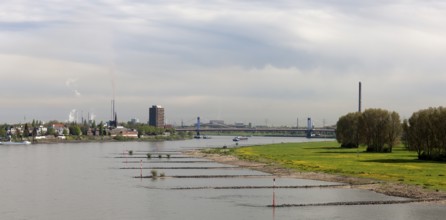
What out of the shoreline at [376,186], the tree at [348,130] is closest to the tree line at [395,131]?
the tree at [348,130]

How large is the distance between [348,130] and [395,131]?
30.7m

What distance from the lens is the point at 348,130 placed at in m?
156

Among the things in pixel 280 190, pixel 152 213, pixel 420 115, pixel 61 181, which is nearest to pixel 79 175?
pixel 61 181

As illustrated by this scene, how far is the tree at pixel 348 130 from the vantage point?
153 m

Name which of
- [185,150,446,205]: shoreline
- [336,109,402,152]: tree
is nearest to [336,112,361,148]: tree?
[336,109,402,152]: tree

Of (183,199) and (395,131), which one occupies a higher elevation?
(395,131)

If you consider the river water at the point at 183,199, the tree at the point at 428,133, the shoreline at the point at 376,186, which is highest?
the tree at the point at 428,133

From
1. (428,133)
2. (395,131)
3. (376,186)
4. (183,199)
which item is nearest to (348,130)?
(395,131)

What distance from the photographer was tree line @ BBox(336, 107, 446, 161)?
9256cm

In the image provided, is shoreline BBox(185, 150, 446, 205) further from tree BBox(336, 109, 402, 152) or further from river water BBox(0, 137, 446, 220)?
tree BBox(336, 109, 402, 152)

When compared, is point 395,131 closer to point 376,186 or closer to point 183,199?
point 376,186

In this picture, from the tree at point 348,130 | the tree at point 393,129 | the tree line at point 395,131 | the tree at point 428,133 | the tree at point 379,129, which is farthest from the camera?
the tree at point 348,130

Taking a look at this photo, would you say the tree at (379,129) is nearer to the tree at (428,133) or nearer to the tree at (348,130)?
the tree at (348,130)

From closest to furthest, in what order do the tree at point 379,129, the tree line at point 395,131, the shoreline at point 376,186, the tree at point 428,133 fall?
the shoreline at point 376,186 → the tree at point 428,133 → the tree line at point 395,131 → the tree at point 379,129
